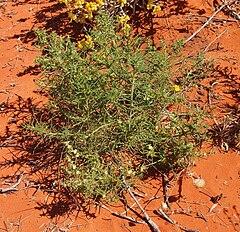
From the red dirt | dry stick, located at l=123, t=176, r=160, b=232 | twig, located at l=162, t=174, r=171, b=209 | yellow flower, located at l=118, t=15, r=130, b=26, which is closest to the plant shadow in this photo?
the red dirt

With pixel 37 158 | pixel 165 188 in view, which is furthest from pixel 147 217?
pixel 37 158

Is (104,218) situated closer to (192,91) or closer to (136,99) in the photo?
(136,99)

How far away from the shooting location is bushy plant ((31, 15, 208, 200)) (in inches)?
126

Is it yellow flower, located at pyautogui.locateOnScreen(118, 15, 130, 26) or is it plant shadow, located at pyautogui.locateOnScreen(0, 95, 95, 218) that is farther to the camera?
yellow flower, located at pyautogui.locateOnScreen(118, 15, 130, 26)

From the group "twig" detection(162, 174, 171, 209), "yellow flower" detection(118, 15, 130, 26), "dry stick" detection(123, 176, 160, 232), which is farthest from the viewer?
"yellow flower" detection(118, 15, 130, 26)

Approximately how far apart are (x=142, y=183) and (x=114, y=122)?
0.57 m

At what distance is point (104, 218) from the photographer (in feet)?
10.6

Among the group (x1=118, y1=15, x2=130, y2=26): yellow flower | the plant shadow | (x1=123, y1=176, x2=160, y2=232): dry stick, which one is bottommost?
(x1=123, y1=176, x2=160, y2=232): dry stick

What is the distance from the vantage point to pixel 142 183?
11.1 feet

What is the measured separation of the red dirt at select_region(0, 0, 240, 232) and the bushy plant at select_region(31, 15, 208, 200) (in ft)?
0.69

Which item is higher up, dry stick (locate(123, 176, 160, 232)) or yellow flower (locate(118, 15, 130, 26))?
yellow flower (locate(118, 15, 130, 26))

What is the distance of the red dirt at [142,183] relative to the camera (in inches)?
126

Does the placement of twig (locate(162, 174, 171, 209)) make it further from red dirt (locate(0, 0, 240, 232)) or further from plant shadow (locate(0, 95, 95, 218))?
plant shadow (locate(0, 95, 95, 218))

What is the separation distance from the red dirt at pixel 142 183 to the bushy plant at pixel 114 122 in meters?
0.21
